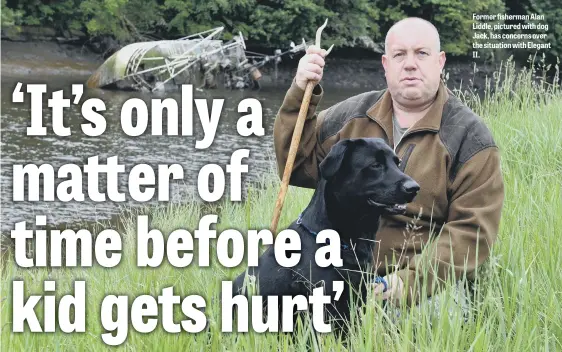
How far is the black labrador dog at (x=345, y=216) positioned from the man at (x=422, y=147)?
226mm

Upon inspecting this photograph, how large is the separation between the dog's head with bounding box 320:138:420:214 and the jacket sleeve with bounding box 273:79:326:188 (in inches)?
→ 18.4

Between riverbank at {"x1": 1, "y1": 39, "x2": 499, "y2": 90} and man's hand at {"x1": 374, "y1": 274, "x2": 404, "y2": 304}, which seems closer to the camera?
man's hand at {"x1": 374, "y1": 274, "x2": 404, "y2": 304}

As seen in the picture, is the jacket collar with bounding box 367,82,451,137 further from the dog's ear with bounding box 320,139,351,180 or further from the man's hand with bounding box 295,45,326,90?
the dog's ear with bounding box 320,139,351,180

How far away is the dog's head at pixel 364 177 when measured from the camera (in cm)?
312

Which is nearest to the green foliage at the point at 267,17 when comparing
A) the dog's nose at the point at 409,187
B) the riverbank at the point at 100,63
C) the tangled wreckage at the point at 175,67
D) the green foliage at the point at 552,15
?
the green foliage at the point at 552,15

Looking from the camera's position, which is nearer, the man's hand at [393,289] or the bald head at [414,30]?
the man's hand at [393,289]

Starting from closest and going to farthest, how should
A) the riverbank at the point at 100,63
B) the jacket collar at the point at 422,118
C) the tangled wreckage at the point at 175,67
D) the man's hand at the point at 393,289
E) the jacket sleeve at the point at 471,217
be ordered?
the man's hand at the point at 393,289 < the jacket sleeve at the point at 471,217 < the jacket collar at the point at 422,118 < the tangled wreckage at the point at 175,67 < the riverbank at the point at 100,63

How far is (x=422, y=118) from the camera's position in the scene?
11.9ft

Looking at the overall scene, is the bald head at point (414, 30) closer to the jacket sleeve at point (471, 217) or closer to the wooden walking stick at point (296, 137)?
the wooden walking stick at point (296, 137)

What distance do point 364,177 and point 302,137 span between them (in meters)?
0.65

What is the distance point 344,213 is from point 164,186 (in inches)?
82.4

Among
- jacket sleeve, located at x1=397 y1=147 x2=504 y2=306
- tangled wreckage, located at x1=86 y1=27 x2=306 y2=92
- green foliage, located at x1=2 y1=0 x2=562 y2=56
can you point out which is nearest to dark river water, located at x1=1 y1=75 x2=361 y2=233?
jacket sleeve, located at x1=397 y1=147 x2=504 y2=306

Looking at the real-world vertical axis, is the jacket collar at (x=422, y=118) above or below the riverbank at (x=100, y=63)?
below

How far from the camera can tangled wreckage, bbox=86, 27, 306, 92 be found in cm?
2797
